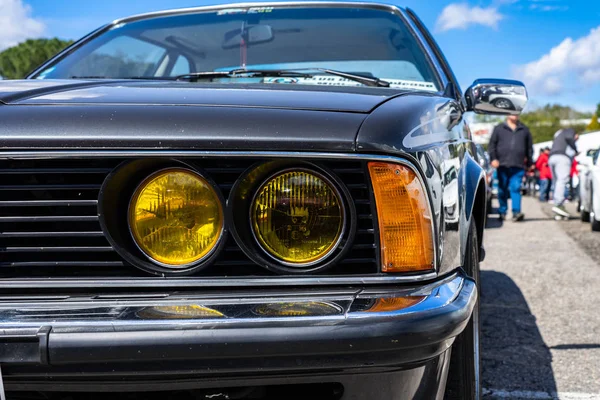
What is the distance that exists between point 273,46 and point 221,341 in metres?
1.80

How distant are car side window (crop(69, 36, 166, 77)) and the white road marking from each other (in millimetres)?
2012

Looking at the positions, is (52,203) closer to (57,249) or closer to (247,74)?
(57,249)

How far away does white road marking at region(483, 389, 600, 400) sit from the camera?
245 cm

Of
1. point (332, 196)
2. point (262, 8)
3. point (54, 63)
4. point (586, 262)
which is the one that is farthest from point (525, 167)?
point (332, 196)

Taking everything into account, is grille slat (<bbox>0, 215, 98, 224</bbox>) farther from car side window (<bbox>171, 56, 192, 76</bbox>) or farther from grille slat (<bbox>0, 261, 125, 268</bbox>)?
car side window (<bbox>171, 56, 192, 76</bbox>)

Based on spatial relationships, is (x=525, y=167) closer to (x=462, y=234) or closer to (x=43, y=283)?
(x=462, y=234)

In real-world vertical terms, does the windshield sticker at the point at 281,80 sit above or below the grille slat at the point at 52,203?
above

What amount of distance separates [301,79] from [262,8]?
2.60 feet

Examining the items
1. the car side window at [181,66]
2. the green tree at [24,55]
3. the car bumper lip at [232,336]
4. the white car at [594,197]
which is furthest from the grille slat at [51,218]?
the green tree at [24,55]

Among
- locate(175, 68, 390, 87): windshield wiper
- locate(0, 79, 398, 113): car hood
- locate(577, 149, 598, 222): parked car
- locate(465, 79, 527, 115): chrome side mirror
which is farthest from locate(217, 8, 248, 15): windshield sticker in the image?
locate(577, 149, 598, 222): parked car

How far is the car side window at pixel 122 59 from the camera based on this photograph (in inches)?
106

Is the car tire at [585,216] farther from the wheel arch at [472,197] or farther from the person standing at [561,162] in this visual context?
the wheel arch at [472,197]

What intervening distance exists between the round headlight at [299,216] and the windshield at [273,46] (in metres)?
1.33

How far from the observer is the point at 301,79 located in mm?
2232
